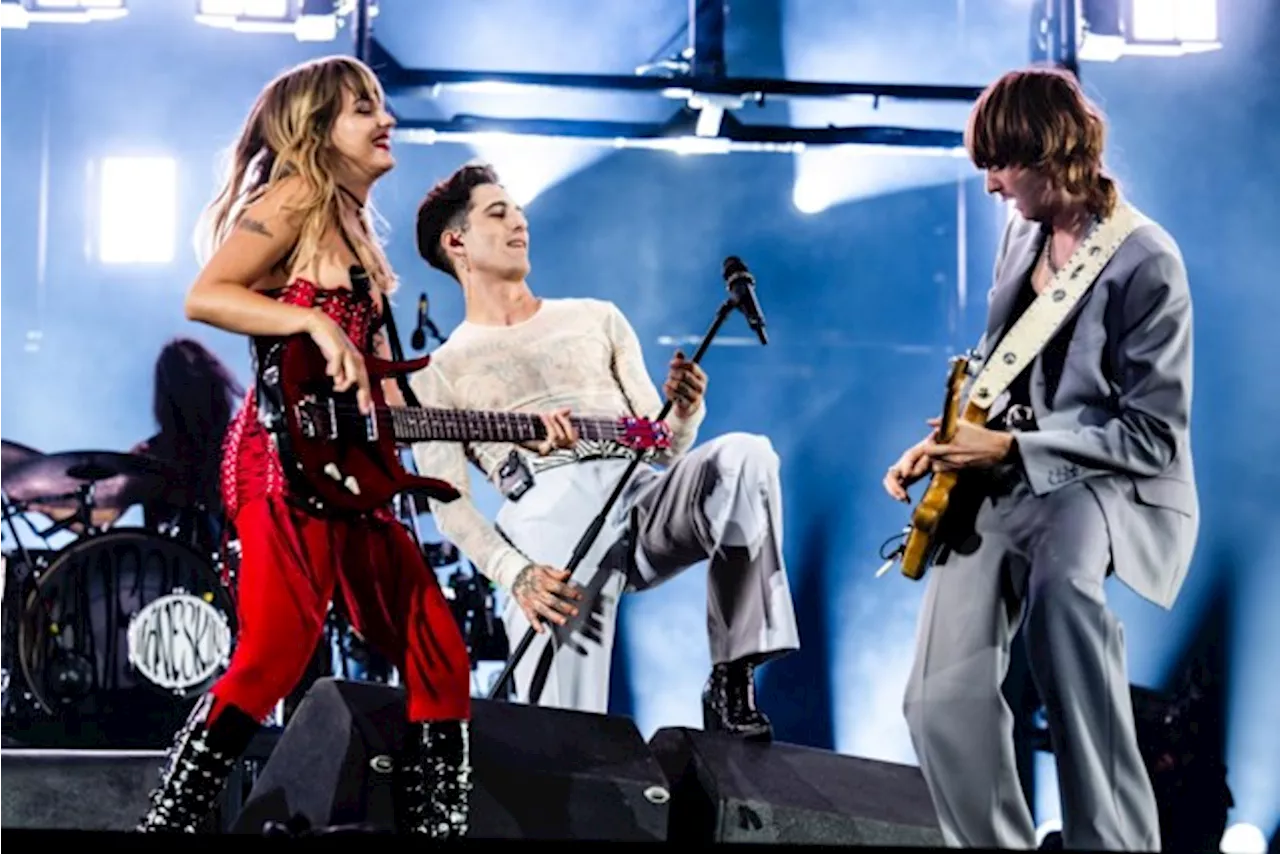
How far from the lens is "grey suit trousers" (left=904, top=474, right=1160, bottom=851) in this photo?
388 cm

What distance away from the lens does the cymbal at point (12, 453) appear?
17.0 feet

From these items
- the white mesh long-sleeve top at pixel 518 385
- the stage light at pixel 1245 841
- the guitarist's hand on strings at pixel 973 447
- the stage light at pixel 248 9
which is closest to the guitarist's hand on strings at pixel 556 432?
the white mesh long-sleeve top at pixel 518 385

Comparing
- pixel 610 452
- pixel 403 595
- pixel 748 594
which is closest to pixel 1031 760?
pixel 748 594

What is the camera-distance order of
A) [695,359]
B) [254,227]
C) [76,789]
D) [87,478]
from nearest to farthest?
[254,227] → [76,789] → [695,359] → [87,478]

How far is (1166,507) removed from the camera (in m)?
4.09

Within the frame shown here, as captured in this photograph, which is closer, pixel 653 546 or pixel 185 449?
pixel 653 546

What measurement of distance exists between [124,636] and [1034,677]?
2.85 metres

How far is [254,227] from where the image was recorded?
400 cm

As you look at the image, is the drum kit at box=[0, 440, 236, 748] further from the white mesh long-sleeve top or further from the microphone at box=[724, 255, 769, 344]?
the microphone at box=[724, 255, 769, 344]

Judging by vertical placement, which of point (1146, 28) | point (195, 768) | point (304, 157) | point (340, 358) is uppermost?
point (1146, 28)

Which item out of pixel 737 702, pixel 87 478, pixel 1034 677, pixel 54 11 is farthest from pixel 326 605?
pixel 54 11

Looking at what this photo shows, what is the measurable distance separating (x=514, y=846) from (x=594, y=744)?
100cm

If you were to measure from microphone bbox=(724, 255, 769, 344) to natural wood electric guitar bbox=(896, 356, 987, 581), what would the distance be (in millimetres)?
852

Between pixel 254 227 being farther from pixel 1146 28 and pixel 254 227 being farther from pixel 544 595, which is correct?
pixel 1146 28
